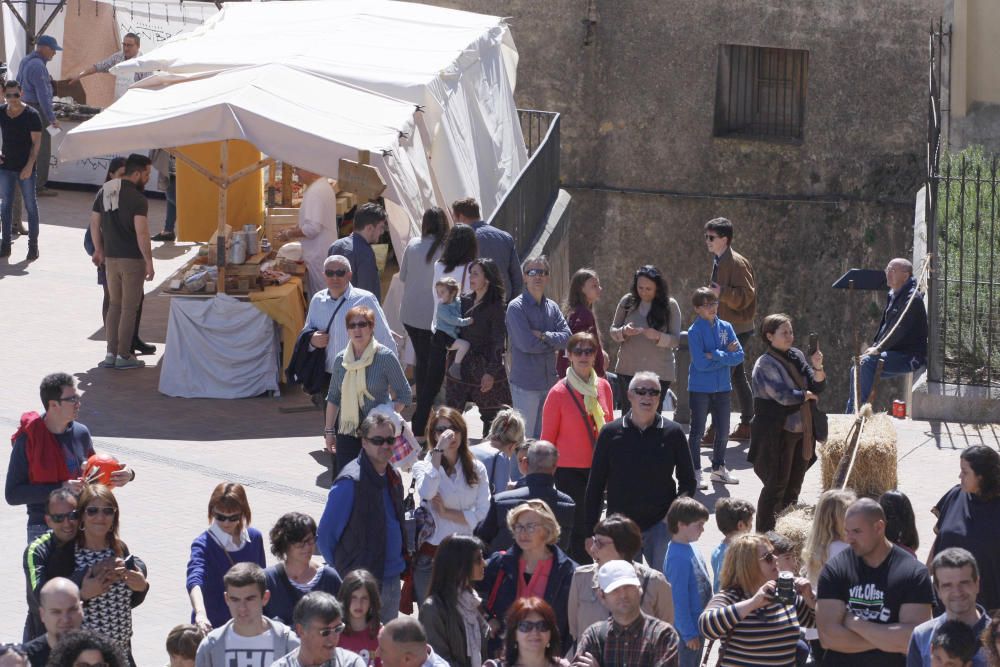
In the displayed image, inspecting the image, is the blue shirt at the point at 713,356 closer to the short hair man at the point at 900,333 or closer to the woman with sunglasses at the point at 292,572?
the short hair man at the point at 900,333

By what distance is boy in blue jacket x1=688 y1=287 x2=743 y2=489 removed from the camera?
1135 cm

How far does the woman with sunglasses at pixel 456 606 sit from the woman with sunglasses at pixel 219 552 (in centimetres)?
99

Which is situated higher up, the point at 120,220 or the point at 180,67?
the point at 180,67

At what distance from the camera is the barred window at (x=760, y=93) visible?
936 inches

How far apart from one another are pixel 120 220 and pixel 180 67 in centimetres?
182

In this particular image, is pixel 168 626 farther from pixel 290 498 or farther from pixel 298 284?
pixel 298 284

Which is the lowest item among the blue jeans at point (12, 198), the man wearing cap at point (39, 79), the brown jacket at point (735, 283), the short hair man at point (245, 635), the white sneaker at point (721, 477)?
the white sneaker at point (721, 477)

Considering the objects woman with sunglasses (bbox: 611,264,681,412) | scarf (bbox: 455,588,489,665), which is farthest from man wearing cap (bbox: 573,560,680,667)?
woman with sunglasses (bbox: 611,264,681,412)

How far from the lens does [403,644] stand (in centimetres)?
637

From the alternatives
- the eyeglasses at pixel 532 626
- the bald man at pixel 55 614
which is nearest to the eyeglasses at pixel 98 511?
the bald man at pixel 55 614

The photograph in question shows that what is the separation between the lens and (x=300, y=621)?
6535 mm

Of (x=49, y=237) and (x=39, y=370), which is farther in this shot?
(x=49, y=237)

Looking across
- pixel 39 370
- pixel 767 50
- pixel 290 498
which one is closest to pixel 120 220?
pixel 39 370

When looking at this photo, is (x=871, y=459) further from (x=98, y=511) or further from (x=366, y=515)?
(x=98, y=511)
